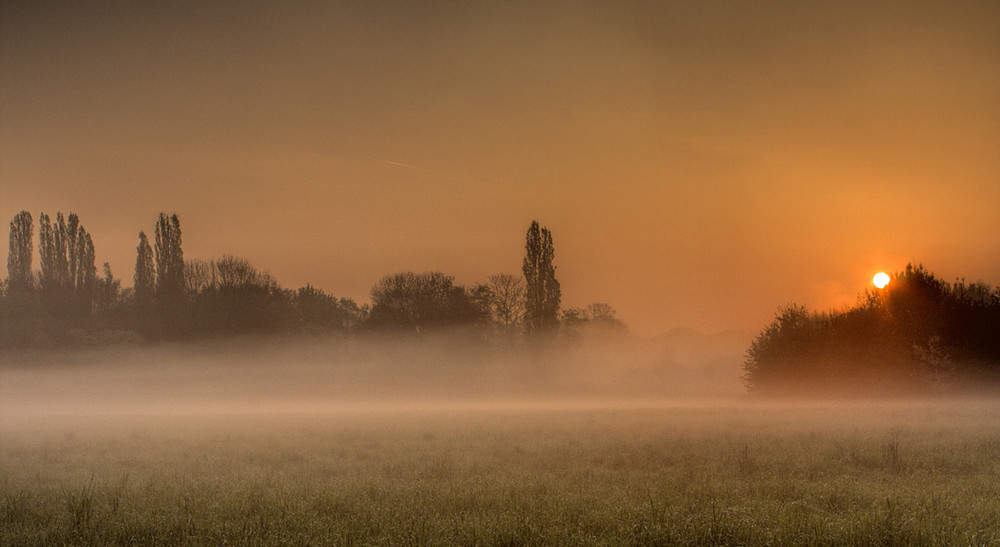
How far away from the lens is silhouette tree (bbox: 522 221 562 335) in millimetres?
70250

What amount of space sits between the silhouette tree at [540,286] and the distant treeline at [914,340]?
28068 mm

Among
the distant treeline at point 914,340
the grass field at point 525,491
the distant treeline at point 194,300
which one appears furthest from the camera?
the distant treeline at point 194,300

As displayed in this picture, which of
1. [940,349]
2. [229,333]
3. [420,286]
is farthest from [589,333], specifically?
[940,349]

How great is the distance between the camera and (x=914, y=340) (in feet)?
141

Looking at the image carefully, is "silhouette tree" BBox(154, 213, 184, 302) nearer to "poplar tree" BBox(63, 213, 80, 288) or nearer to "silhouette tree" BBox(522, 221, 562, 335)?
"poplar tree" BBox(63, 213, 80, 288)

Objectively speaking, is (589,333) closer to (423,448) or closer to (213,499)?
(423,448)

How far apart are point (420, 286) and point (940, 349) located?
53.3 meters

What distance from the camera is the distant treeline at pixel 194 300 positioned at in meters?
69.2

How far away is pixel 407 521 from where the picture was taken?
8.98m

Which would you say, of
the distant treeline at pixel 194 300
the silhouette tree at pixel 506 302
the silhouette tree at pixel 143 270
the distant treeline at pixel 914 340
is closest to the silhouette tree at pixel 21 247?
the distant treeline at pixel 194 300

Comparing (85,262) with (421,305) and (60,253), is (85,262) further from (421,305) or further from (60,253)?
(421,305)

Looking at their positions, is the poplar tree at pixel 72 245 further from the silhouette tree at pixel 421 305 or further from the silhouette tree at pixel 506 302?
the silhouette tree at pixel 506 302

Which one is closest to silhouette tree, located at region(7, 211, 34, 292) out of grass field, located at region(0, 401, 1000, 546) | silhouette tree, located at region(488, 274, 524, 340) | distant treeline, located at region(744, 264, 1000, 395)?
silhouette tree, located at region(488, 274, 524, 340)

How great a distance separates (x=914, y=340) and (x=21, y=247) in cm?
8627
